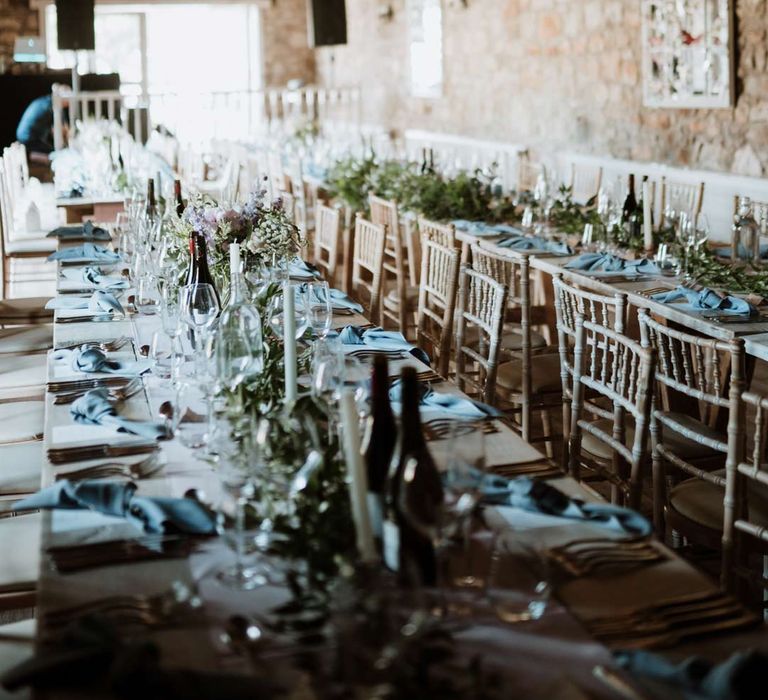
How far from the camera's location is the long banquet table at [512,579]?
4.43 feet

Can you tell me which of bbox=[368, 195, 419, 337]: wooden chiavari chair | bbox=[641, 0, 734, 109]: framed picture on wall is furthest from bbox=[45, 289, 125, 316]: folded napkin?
bbox=[641, 0, 734, 109]: framed picture on wall

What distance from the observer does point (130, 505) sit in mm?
1828

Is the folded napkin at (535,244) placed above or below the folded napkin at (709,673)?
above

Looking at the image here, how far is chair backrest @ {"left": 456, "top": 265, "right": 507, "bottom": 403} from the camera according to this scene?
138 inches

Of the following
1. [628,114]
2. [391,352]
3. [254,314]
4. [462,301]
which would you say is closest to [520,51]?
[628,114]

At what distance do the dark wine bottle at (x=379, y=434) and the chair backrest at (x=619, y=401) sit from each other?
944mm

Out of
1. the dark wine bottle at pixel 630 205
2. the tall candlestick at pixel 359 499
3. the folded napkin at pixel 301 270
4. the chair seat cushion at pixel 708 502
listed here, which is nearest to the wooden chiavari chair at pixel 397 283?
the folded napkin at pixel 301 270

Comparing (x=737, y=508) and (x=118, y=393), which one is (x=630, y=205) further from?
(x=118, y=393)

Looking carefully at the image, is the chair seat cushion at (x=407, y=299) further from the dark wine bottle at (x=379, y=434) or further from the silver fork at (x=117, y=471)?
the dark wine bottle at (x=379, y=434)

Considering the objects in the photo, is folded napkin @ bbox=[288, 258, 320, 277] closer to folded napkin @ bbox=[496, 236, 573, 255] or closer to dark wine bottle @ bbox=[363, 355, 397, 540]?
folded napkin @ bbox=[496, 236, 573, 255]

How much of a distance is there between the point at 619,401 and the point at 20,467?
165 centimetres

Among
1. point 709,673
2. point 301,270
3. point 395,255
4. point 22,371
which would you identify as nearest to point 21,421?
point 22,371

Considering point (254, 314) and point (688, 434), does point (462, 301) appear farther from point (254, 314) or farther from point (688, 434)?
point (254, 314)

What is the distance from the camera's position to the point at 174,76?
1675 cm
